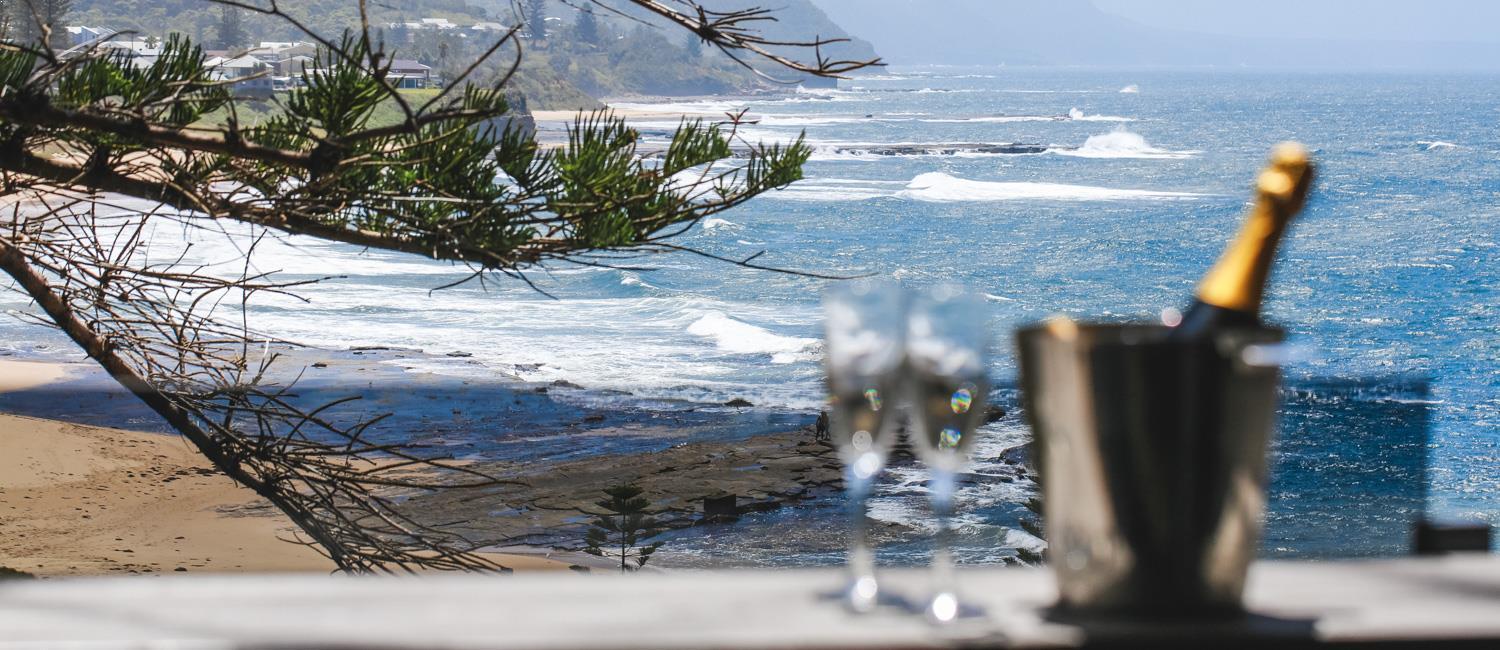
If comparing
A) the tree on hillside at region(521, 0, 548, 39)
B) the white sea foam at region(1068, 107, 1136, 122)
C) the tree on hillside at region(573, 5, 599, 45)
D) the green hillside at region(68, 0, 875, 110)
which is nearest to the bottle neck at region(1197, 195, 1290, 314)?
the tree on hillside at region(521, 0, 548, 39)

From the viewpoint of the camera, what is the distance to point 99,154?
261cm

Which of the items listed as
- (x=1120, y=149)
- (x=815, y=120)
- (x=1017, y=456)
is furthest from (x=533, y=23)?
(x=815, y=120)

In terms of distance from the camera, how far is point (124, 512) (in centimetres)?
962

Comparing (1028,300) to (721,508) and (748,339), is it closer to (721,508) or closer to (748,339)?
(748,339)

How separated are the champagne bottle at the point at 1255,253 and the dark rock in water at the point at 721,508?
9.07m

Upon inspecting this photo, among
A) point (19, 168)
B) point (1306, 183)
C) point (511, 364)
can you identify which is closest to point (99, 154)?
point (19, 168)

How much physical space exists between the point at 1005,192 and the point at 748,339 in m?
20.1

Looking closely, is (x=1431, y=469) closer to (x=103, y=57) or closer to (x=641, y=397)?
(x=641, y=397)

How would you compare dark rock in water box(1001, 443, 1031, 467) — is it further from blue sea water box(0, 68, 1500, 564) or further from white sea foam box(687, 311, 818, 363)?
white sea foam box(687, 311, 818, 363)

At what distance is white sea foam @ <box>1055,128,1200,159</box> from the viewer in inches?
1831

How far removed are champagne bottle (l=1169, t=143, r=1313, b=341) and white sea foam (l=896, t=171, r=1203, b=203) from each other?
34162 mm

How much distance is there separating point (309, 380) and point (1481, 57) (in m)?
205

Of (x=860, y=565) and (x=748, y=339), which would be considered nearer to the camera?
(x=860, y=565)

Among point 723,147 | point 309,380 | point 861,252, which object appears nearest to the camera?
point 723,147
